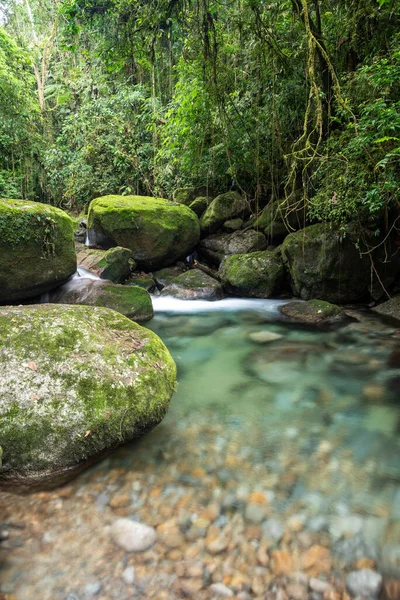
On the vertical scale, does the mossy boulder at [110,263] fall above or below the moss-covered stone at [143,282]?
above

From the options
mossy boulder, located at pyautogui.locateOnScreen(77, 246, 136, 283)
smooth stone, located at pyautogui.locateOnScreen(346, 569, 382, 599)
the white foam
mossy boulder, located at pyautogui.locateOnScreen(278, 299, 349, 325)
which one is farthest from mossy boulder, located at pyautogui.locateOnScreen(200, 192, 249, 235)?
smooth stone, located at pyautogui.locateOnScreen(346, 569, 382, 599)

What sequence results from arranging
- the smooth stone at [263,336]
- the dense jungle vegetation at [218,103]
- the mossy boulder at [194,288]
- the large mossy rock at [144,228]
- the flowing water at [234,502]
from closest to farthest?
1. the flowing water at [234,502]
2. the dense jungle vegetation at [218,103]
3. the smooth stone at [263,336]
4. the mossy boulder at [194,288]
5. the large mossy rock at [144,228]

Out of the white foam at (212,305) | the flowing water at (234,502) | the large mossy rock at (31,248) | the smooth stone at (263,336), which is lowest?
the white foam at (212,305)

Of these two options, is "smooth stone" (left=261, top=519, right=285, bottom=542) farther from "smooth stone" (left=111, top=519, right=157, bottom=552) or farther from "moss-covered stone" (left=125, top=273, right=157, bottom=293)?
"moss-covered stone" (left=125, top=273, right=157, bottom=293)

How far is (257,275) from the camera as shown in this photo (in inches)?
318

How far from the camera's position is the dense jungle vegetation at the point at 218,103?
436 cm

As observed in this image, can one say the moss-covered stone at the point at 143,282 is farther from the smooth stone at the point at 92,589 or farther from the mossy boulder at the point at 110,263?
the smooth stone at the point at 92,589

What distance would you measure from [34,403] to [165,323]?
14.0ft

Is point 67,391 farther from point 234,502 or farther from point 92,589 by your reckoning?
point 234,502

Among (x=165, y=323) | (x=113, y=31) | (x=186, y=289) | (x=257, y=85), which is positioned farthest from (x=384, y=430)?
(x=257, y=85)

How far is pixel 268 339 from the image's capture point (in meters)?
5.73

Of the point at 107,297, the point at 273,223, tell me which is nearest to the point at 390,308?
the point at 273,223

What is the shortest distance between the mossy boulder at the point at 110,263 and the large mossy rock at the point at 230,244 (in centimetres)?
230

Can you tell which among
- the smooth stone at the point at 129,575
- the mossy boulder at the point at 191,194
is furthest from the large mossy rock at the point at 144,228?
the smooth stone at the point at 129,575
